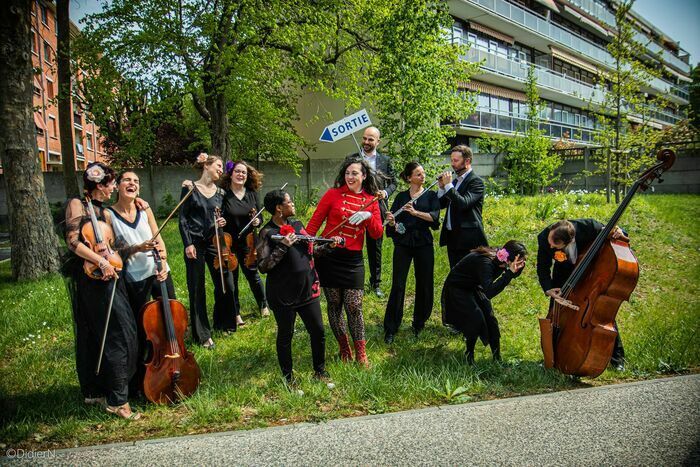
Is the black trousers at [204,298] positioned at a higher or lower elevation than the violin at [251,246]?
lower

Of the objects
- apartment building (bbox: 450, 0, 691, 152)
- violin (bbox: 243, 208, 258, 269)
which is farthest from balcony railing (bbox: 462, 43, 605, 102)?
violin (bbox: 243, 208, 258, 269)

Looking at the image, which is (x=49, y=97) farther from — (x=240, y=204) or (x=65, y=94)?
(x=240, y=204)

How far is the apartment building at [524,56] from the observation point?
24719mm

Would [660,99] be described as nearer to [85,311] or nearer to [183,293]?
[183,293]

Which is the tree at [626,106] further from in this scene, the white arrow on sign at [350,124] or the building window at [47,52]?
the building window at [47,52]

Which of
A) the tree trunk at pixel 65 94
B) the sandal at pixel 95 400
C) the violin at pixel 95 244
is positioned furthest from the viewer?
the tree trunk at pixel 65 94

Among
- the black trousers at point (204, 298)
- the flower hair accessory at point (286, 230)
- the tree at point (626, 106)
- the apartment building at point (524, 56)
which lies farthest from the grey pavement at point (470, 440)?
the apartment building at point (524, 56)

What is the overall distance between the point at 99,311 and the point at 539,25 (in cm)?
3094

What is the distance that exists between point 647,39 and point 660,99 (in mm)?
1501

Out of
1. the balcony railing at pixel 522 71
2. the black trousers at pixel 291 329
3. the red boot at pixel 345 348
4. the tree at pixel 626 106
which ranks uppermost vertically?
the balcony railing at pixel 522 71

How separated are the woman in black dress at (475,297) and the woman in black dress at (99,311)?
293 cm

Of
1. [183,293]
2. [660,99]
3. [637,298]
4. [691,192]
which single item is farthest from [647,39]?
[183,293]

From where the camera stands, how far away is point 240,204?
18.9ft

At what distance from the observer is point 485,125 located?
990 inches
